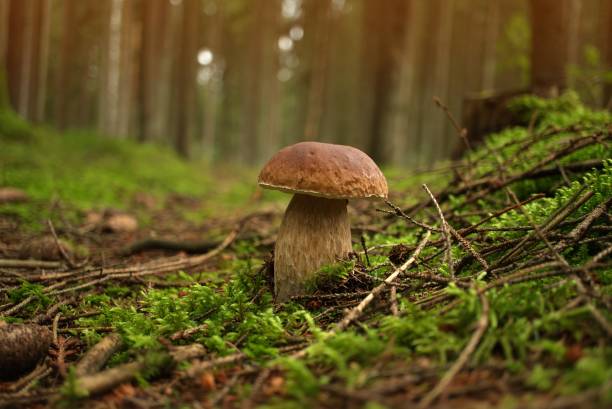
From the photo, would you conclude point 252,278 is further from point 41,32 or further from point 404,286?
point 41,32

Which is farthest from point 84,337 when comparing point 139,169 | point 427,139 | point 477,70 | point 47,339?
point 477,70

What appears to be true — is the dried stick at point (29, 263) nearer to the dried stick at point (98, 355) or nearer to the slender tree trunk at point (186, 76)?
the dried stick at point (98, 355)

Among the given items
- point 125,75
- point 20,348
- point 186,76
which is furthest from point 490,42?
point 20,348

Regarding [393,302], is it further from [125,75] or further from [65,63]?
[65,63]

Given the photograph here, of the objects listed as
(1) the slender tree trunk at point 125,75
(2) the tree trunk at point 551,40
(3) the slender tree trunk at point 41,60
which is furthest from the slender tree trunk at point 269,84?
(2) the tree trunk at point 551,40

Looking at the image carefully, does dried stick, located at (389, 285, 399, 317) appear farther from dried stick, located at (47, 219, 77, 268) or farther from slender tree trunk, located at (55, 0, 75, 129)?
slender tree trunk, located at (55, 0, 75, 129)

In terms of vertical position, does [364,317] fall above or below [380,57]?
below
